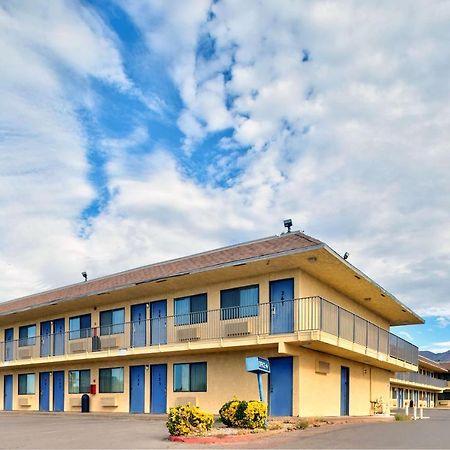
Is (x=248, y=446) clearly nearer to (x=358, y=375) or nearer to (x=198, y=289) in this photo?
(x=198, y=289)

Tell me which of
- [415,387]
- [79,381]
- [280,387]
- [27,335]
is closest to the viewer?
[280,387]

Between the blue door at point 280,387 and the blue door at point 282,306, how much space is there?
1.26 metres

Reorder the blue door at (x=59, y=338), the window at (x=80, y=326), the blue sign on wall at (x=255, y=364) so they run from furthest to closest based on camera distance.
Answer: the blue door at (x=59, y=338)
the window at (x=80, y=326)
the blue sign on wall at (x=255, y=364)

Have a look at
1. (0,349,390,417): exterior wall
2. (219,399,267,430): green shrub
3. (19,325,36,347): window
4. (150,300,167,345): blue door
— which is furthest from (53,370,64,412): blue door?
(219,399,267,430): green shrub

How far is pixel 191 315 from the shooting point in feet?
81.5

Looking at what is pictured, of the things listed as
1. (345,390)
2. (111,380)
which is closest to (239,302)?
(345,390)

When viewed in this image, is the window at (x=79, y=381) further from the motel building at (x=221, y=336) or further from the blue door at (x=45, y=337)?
the blue door at (x=45, y=337)

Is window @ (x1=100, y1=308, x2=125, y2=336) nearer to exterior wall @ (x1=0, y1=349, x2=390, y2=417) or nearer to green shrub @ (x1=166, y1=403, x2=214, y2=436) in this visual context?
exterior wall @ (x1=0, y1=349, x2=390, y2=417)

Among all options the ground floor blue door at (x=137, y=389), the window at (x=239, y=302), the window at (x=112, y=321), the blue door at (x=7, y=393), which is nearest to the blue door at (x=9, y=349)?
the blue door at (x=7, y=393)

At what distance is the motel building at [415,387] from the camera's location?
50.8 metres

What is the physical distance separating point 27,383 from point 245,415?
70.5 ft

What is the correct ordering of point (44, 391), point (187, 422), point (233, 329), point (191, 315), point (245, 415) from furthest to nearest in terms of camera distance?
1. point (44, 391)
2. point (191, 315)
3. point (233, 329)
4. point (245, 415)
5. point (187, 422)

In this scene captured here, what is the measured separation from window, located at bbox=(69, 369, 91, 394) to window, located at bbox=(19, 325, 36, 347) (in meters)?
3.47

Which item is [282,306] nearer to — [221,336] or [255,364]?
[221,336]
